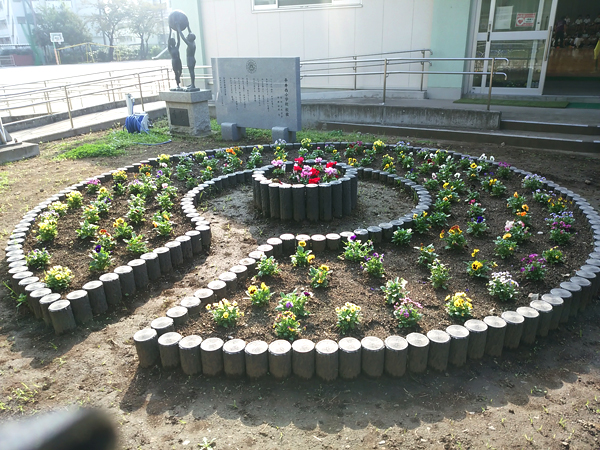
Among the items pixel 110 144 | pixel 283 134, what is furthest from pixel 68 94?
pixel 283 134

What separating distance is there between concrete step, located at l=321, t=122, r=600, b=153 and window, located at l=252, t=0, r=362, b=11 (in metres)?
4.55

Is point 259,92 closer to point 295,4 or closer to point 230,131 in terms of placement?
point 230,131

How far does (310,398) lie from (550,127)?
911 cm

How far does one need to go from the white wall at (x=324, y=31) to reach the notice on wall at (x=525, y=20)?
2284mm

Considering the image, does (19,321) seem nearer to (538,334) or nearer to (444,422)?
(444,422)

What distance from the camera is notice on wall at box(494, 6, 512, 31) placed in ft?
40.0

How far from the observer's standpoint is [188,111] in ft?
37.4

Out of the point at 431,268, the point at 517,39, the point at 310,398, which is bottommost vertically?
the point at 310,398

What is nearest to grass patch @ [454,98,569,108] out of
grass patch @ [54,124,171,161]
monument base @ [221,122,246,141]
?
monument base @ [221,122,246,141]

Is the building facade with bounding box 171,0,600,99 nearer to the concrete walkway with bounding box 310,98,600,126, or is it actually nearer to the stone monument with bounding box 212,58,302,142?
the concrete walkway with bounding box 310,98,600,126

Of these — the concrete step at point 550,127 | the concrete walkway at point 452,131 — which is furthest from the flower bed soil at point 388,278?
the concrete step at point 550,127

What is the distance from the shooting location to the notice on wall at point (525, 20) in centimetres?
1202

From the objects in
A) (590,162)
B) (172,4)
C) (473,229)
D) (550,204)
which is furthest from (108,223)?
(172,4)

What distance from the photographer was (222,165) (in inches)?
342
